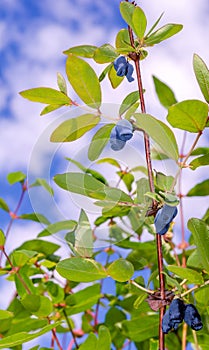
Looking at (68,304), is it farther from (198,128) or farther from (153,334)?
(198,128)

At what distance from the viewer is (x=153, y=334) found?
129 centimetres

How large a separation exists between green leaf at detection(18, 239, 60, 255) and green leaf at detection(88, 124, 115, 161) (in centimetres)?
59

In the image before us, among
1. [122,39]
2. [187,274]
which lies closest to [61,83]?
[122,39]

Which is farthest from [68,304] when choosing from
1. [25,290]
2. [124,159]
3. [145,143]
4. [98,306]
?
[145,143]

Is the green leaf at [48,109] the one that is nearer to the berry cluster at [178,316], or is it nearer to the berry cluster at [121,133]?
Answer: the berry cluster at [121,133]

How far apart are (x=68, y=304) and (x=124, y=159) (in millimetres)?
505

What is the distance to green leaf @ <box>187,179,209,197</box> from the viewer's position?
149cm

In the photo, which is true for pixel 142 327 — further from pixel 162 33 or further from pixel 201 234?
pixel 162 33

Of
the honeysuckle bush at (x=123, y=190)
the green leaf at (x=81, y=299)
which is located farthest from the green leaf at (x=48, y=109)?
the green leaf at (x=81, y=299)

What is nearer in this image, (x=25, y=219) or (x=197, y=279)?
(x=197, y=279)

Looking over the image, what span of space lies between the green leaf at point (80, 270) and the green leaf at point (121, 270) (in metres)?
0.01

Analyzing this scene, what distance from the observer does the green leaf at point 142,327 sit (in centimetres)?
126

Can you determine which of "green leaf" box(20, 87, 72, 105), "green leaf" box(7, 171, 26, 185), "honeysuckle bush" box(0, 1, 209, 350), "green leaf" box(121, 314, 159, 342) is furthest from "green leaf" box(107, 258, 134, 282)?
"green leaf" box(7, 171, 26, 185)

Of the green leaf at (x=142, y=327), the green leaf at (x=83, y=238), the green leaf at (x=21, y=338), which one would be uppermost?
the green leaf at (x=83, y=238)
